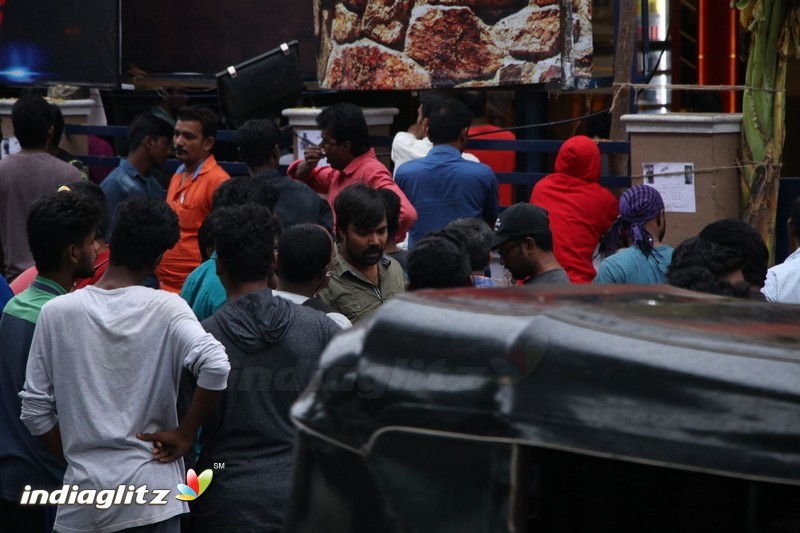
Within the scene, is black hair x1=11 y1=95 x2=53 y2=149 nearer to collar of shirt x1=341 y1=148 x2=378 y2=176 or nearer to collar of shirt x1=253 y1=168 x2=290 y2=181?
collar of shirt x1=253 y1=168 x2=290 y2=181

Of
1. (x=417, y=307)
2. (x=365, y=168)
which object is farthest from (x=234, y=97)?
(x=417, y=307)

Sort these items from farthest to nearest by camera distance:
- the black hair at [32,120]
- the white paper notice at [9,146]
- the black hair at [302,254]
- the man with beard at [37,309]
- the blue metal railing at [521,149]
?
the white paper notice at [9,146], the blue metal railing at [521,149], the black hair at [32,120], the black hair at [302,254], the man with beard at [37,309]

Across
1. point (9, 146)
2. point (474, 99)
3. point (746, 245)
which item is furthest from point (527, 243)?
point (9, 146)

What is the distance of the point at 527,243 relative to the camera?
546 centimetres

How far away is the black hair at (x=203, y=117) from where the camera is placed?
7.49m

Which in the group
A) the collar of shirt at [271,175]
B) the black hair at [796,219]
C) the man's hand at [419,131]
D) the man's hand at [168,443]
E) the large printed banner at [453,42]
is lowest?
the man's hand at [168,443]

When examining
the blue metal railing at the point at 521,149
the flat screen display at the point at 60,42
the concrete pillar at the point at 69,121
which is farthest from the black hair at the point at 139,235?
the flat screen display at the point at 60,42

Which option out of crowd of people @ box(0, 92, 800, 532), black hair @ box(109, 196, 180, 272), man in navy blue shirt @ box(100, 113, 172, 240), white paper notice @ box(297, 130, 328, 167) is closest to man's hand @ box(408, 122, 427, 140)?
white paper notice @ box(297, 130, 328, 167)

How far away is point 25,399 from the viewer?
4031 mm

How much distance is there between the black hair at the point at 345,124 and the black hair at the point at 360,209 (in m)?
1.72

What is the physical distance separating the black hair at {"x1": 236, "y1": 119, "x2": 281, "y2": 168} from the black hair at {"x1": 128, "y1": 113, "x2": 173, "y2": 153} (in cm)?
123

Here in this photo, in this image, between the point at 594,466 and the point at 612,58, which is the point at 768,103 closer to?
the point at 612,58

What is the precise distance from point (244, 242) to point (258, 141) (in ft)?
8.86

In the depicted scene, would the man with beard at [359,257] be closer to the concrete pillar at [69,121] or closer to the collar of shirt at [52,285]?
the collar of shirt at [52,285]
